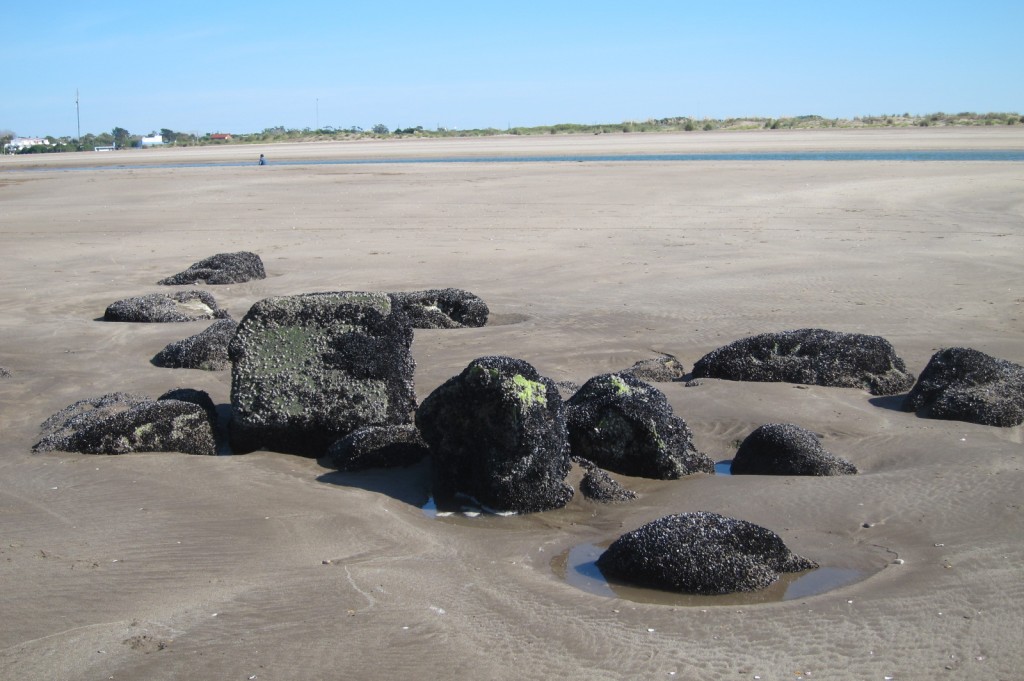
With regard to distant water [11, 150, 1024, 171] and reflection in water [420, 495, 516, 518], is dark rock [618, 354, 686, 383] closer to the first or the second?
reflection in water [420, 495, 516, 518]

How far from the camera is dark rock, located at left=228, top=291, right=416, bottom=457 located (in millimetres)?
6266

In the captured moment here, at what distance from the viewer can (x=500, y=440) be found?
18.0ft

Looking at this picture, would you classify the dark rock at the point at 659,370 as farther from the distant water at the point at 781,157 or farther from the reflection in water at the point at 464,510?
the distant water at the point at 781,157

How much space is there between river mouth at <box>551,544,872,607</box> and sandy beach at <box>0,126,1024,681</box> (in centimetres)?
3

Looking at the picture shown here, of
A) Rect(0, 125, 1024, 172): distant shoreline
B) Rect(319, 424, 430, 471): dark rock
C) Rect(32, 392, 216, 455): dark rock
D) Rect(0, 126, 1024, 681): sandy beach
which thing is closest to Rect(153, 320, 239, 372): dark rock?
Rect(0, 126, 1024, 681): sandy beach

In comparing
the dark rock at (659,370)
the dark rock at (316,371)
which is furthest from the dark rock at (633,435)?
the dark rock at (659,370)

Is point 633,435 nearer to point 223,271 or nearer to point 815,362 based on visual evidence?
point 815,362

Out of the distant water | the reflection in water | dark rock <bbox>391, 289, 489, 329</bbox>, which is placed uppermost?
the distant water

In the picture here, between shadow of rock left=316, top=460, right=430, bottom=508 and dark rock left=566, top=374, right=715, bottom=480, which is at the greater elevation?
dark rock left=566, top=374, right=715, bottom=480

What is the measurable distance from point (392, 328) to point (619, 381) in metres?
1.47

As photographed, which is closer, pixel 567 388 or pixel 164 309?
pixel 567 388

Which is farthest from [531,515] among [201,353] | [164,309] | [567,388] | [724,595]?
[164,309]

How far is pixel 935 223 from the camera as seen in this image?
16.5 m

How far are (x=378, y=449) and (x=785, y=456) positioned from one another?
237 cm
